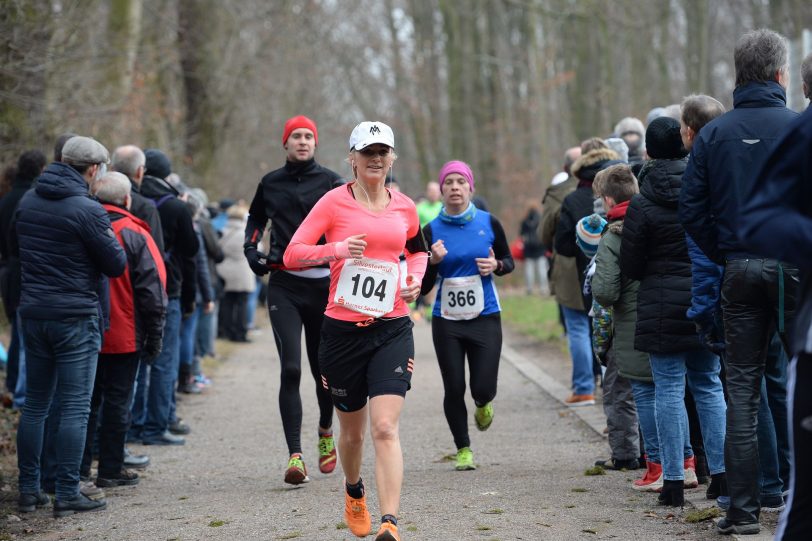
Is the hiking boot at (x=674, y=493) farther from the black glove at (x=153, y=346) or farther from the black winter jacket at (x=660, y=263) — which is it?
the black glove at (x=153, y=346)

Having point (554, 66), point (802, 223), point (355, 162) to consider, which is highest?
point (554, 66)

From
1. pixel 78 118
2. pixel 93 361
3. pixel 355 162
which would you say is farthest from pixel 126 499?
pixel 78 118

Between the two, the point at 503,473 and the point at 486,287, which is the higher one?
the point at 486,287

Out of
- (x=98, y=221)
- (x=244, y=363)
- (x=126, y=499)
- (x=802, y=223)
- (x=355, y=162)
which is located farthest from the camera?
(x=244, y=363)

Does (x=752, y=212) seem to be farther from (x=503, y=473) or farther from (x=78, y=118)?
(x=78, y=118)

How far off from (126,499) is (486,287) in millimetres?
2881

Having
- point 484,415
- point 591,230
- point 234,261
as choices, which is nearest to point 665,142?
point 591,230

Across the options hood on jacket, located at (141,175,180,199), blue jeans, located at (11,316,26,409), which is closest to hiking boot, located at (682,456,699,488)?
hood on jacket, located at (141,175,180,199)

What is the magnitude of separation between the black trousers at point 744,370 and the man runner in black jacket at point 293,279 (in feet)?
10.3

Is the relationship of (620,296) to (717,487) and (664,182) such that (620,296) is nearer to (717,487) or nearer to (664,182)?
(664,182)

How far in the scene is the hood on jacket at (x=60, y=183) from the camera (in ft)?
25.1

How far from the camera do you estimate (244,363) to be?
1730 centimetres

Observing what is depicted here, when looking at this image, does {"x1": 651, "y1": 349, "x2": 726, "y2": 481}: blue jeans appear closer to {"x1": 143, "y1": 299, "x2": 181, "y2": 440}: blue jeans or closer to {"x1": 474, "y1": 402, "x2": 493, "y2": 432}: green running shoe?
{"x1": 474, "y1": 402, "x2": 493, "y2": 432}: green running shoe

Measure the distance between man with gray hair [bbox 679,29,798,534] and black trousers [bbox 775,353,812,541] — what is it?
2.12 m
